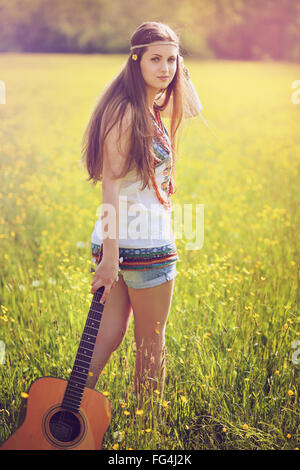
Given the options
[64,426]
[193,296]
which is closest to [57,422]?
[64,426]

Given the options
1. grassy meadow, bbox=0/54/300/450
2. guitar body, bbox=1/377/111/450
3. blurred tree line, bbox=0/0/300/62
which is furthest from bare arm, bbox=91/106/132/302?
blurred tree line, bbox=0/0/300/62

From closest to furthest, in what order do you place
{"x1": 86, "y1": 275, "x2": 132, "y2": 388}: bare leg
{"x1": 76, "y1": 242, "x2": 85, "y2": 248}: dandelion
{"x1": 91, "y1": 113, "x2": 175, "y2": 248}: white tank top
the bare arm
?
the bare arm < {"x1": 91, "y1": 113, "x2": 175, "y2": 248}: white tank top < {"x1": 86, "y1": 275, "x2": 132, "y2": 388}: bare leg < {"x1": 76, "y1": 242, "x2": 85, "y2": 248}: dandelion

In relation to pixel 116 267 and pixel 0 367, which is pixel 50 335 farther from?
pixel 116 267

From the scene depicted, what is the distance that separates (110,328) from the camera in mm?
2115

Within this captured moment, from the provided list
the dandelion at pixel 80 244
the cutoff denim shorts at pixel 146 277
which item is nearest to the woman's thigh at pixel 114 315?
the cutoff denim shorts at pixel 146 277

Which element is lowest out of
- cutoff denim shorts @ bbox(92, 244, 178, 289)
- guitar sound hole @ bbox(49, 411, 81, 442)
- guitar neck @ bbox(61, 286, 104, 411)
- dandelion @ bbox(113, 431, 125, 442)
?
dandelion @ bbox(113, 431, 125, 442)

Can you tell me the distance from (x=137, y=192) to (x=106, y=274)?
35cm

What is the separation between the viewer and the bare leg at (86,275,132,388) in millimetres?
2088

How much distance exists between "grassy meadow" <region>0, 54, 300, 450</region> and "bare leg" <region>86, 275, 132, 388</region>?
0.18m

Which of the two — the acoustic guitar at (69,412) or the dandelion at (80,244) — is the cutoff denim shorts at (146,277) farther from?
the dandelion at (80,244)

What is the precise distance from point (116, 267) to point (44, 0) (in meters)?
23.2

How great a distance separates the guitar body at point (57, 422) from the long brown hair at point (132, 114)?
2.88 feet

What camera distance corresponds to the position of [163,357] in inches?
83.5

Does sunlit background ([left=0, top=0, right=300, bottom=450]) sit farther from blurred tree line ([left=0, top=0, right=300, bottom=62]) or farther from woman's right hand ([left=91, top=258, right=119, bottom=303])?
blurred tree line ([left=0, top=0, right=300, bottom=62])
